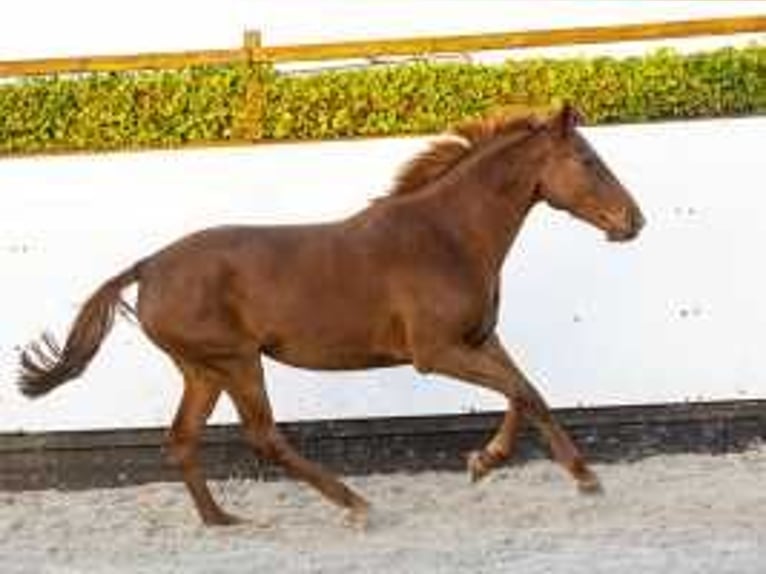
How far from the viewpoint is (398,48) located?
1087 cm

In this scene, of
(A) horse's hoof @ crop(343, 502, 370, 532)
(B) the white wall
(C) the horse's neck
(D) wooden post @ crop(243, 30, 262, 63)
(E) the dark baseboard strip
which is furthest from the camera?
(D) wooden post @ crop(243, 30, 262, 63)

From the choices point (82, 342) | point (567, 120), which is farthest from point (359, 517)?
point (567, 120)

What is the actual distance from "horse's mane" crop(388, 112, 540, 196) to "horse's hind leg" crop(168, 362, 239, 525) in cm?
122

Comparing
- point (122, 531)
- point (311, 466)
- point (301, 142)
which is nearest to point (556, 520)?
point (311, 466)

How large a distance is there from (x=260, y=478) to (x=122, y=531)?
135cm

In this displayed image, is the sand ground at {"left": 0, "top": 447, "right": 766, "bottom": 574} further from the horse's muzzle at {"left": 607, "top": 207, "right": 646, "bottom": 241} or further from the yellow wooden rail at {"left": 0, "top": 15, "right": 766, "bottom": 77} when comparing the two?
the yellow wooden rail at {"left": 0, "top": 15, "right": 766, "bottom": 77}

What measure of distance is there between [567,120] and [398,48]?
1.98 metres

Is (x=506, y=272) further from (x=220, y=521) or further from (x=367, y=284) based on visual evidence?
(x=220, y=521)

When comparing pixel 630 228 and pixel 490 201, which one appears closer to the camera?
pixel 630 228

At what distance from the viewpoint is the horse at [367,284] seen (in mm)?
9094

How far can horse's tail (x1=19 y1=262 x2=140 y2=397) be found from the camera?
9.34m

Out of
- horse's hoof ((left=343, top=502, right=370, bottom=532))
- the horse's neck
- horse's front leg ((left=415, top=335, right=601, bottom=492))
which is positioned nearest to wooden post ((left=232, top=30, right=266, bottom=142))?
the horse's neck

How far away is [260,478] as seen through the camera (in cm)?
1069

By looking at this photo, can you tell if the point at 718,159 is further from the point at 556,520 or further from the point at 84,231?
the point at 84,231
